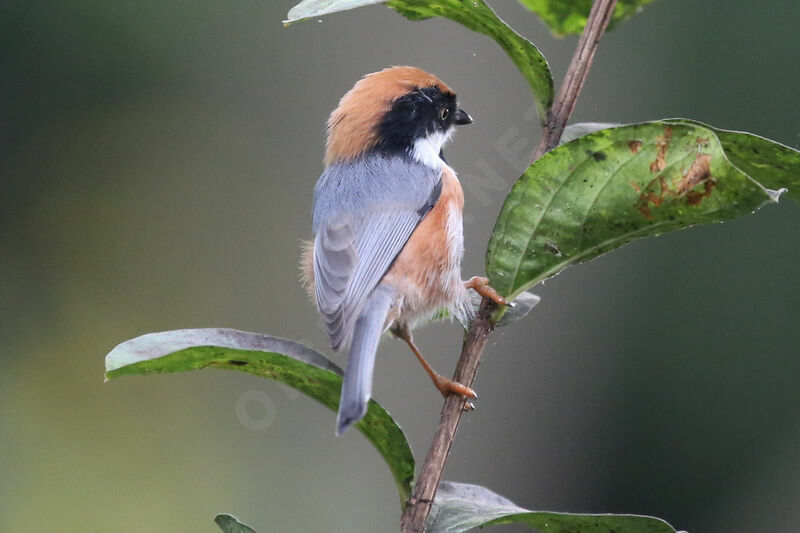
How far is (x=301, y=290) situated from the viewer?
577 centimetres

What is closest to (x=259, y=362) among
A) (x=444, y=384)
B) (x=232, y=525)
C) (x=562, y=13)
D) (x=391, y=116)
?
(x=232, y=525)

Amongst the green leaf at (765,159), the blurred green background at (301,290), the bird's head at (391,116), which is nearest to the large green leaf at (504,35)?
the green leaf at (765,159)

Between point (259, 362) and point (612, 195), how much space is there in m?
0.76

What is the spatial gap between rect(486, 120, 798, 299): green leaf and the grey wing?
804mm

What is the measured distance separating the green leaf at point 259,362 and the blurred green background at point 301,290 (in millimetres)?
2974

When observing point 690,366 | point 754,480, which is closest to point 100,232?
point 690,366

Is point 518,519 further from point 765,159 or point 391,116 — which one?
point 391,116

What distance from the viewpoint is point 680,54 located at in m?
6.03

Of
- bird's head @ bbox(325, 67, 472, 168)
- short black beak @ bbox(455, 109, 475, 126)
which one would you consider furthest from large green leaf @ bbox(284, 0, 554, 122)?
short black beak @ bbox(455, 109, 475, 126)

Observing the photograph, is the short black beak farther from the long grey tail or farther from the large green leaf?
the large green leaf

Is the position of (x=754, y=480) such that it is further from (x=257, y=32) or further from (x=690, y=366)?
(x=257, y=32)

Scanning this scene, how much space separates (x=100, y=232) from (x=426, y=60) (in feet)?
7.99

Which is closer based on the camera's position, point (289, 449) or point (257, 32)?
point (289, 449)

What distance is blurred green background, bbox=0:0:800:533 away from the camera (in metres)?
5.30
